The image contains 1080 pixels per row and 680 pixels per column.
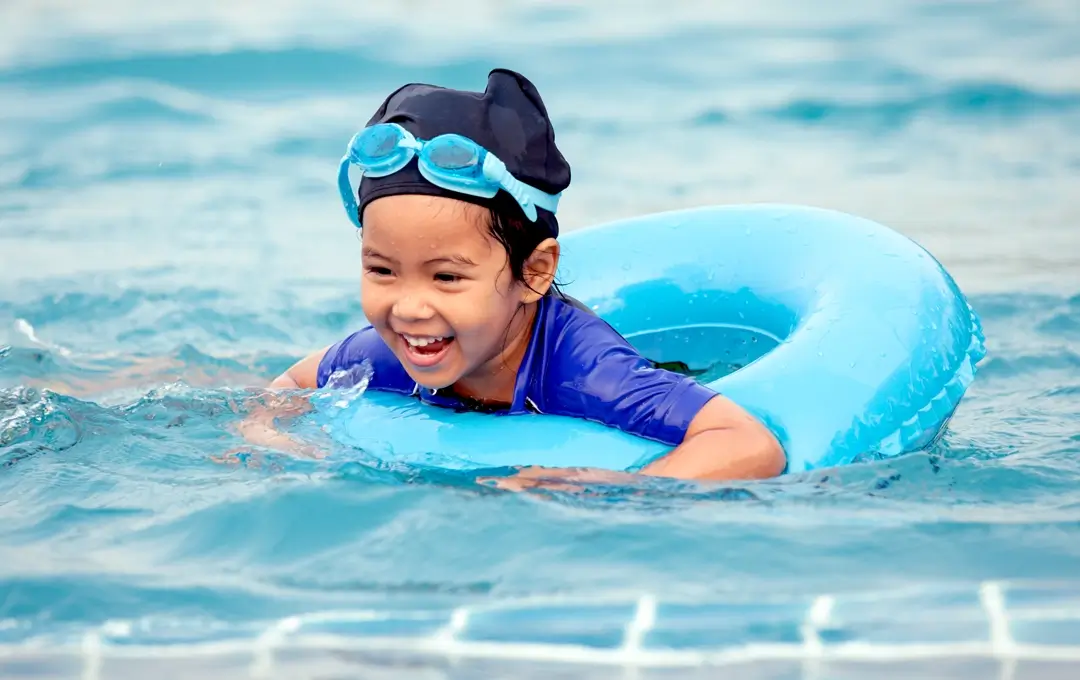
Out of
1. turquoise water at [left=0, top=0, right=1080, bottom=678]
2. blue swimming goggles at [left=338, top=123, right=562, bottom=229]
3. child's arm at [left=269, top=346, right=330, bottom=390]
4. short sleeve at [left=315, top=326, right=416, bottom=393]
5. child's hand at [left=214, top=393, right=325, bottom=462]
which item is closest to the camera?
turquoise water at [left=0, top=0, right=1080, bottom=678]

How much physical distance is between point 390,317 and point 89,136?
27.1ft

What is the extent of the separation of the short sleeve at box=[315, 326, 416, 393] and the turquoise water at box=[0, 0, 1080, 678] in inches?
11.3

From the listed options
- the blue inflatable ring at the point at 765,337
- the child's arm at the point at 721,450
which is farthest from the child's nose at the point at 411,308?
the child's arm at the point at 721,450

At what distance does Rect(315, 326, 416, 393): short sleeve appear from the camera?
432 centimetres

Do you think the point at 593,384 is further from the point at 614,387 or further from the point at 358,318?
the point at 358,318

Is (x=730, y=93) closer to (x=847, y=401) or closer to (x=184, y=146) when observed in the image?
(x=184, y=146)

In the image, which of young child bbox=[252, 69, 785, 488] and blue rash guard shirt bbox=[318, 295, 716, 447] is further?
blue rash guard shirt bbox=[318, 295, 716, 447]

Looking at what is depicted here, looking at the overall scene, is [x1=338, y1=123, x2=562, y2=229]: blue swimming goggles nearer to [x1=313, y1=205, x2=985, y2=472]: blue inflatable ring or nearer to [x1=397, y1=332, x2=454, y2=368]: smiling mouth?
[x1=397, y1=332, x2=454, y2=368]: smiling mouth

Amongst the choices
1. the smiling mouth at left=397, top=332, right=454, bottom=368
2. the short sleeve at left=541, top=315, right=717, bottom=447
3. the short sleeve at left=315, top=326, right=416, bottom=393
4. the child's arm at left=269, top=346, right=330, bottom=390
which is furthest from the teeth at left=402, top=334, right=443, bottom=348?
the child's arm at left=269, top=346, right=330, bottom=390

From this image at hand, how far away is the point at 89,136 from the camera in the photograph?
1110 cm

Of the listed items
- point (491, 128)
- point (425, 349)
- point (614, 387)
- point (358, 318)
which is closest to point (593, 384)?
point (614, 387)

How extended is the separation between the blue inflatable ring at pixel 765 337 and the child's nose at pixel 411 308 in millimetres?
442

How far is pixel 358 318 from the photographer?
23.4ft

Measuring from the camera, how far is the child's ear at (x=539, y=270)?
3.90 meters
